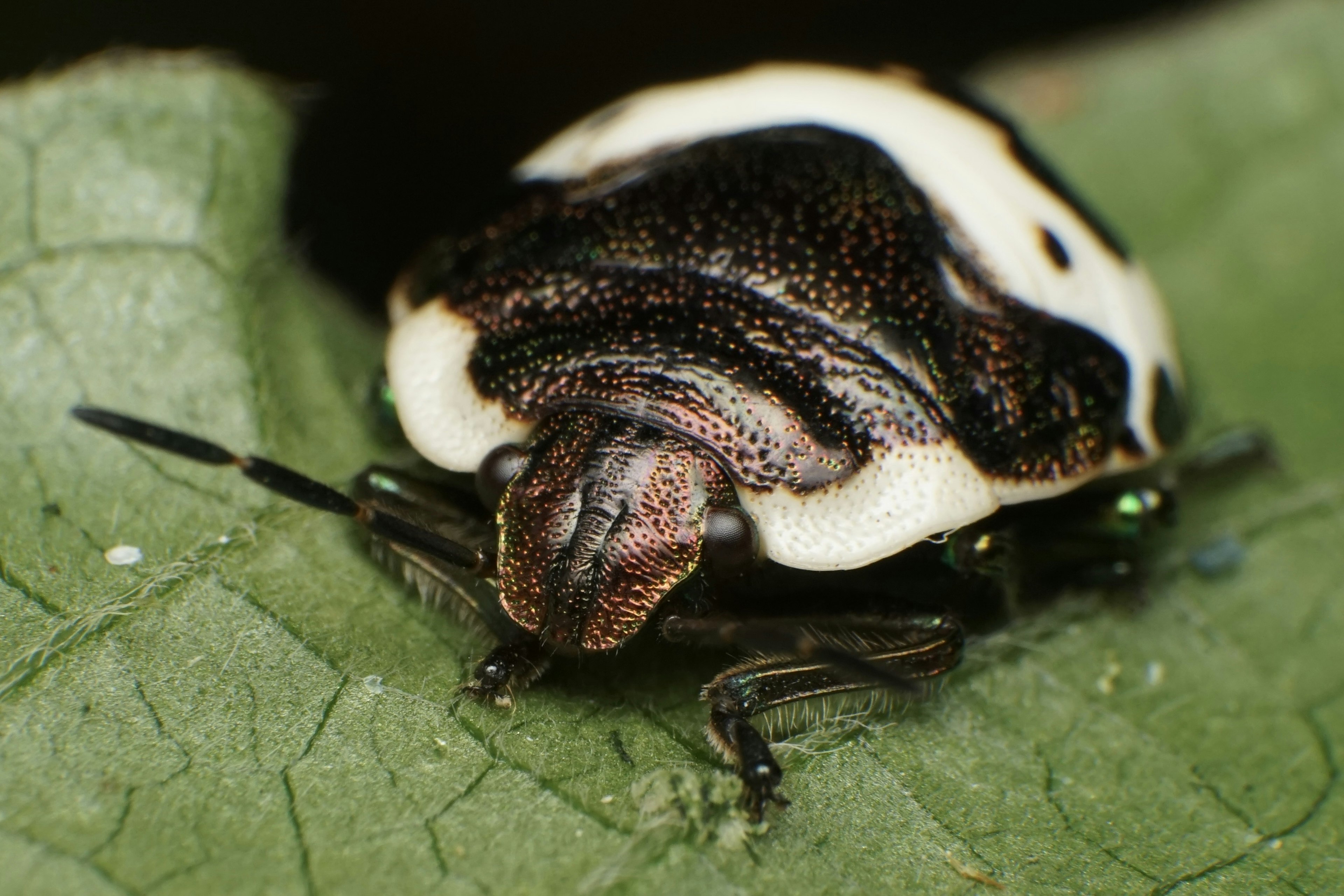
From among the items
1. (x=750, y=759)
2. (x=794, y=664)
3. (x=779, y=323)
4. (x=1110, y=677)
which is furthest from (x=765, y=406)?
(x=1110, y=677)

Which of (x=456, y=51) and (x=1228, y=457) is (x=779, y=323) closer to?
(x=1228, y=457)

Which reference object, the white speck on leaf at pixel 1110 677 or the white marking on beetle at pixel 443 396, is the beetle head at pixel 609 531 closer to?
the white marking on beetle at pixel 443 396

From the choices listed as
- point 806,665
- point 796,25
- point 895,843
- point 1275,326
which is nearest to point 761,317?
point 806,665

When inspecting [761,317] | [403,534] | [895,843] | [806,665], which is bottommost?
[895,843]

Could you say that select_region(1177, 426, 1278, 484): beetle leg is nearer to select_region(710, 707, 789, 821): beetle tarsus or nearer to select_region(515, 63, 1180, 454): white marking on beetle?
select_region(515, 63, 1180, 454): white marking on beetle

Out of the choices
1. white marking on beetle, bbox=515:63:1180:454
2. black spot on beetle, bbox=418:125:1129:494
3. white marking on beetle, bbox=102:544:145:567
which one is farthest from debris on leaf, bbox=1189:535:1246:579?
white marking on beetle, bbox=102:544:145:567

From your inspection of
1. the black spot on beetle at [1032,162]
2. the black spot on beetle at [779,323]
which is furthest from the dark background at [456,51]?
the black spot on beetle at [779,323]

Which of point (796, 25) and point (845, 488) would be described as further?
point (796, 25)

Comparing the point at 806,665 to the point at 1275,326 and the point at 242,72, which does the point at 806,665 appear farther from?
the point at 1275,326
